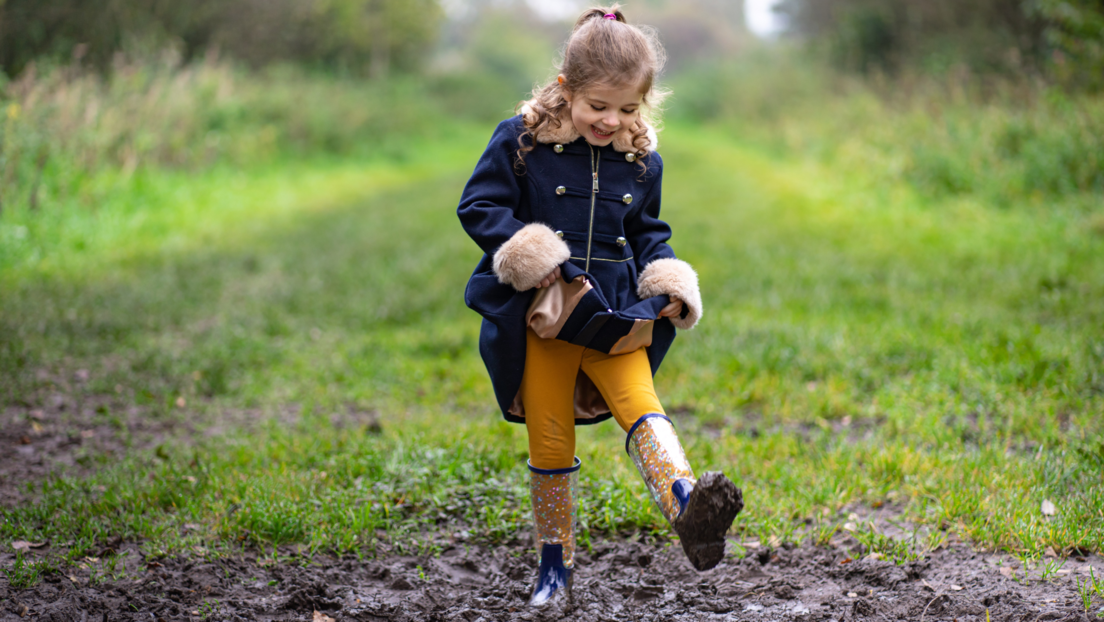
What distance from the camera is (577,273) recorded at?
245 centimetres

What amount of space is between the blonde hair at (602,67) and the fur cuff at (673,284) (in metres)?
0.32

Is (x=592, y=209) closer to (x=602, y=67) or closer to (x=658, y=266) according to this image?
(x=658, y=266)

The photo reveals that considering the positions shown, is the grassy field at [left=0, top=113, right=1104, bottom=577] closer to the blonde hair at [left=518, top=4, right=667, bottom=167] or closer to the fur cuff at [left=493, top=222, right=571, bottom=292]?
the fur cuff at [left=493, top=222, right=571, bottom=292]

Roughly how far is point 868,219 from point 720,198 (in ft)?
8.99

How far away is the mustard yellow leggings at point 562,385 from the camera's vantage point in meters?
2.52

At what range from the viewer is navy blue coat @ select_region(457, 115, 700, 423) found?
2.45 m

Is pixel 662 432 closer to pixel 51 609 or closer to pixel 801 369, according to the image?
pixel 51 609

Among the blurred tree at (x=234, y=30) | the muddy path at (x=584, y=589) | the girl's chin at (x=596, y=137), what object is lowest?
the muddy path at (x=584, y=589)

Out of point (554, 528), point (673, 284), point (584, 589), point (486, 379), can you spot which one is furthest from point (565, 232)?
point (486, 379)

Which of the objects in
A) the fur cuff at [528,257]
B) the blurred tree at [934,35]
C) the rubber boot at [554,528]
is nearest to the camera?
the fur cuff at [528,257]

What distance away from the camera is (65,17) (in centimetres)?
1205

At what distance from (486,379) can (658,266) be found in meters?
2.47

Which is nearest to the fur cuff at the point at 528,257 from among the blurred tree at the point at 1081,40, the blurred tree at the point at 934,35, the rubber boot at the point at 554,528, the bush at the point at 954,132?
the rubber boot at the point at 554,528

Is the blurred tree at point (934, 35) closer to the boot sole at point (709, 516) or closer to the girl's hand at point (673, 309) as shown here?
the girl's hand at point (673, 309)
